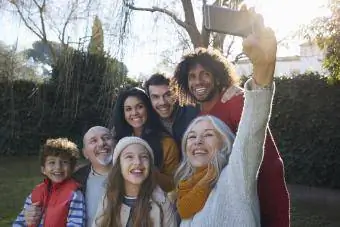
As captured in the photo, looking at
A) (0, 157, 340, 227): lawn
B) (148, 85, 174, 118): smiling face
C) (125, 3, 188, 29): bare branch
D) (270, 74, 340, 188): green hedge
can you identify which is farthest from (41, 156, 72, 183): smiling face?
(270, 74, 340, 188): green hedge

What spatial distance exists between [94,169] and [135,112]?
0.42 metres

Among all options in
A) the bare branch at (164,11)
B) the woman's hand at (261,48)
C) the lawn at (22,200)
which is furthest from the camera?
the lawn at (22,200)

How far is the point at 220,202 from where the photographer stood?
5.80 feet

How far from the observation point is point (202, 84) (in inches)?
90.0

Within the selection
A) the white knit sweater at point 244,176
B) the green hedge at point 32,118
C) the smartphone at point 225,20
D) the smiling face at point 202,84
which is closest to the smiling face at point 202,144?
the white knit sweater at point 244,176

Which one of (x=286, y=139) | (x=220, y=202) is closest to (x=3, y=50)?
(x=286, y=139)

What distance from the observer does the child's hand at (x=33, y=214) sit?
279cm

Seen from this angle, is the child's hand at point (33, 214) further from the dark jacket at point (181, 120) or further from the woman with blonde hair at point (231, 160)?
the woman with blonde hair at point (231, 160)

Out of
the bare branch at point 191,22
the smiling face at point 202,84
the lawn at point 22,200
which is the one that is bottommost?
the lawn at point 22,200

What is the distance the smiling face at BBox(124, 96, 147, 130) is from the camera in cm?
279

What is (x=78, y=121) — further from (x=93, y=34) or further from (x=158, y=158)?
(x=158, y=158)

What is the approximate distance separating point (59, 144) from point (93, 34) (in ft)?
4.63

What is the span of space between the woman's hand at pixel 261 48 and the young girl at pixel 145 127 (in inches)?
44.9

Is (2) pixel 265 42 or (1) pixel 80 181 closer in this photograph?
(2) pixel 265 42
